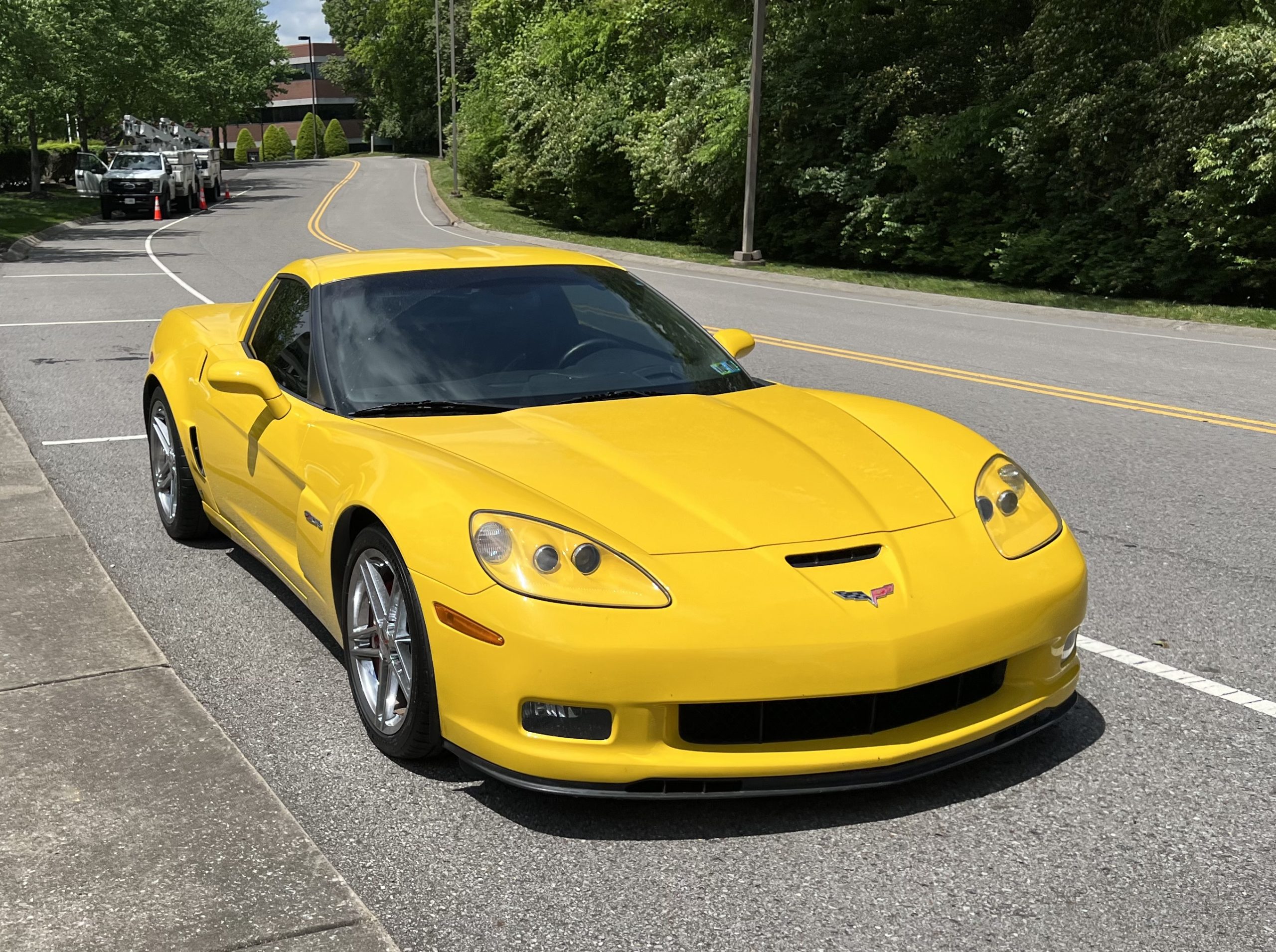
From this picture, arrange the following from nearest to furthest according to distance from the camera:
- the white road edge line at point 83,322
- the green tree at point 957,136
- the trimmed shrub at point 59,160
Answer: the white road edge line at point 83,322 → the green tree at point 957,136 → the trimmed shrub at point 59,160

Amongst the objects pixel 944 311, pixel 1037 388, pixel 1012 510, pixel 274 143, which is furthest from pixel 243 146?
pixel 1012 510

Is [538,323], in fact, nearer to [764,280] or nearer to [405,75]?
[764,280]

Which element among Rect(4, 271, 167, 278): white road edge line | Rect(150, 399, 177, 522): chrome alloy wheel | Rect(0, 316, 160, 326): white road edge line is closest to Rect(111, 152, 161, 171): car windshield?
Rect(4, 271, 167, 278): white road edge line

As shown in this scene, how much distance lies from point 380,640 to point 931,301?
17840mm

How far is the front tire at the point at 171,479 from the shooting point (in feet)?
19.5

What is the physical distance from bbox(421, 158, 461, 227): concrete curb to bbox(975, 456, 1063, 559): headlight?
127 ft

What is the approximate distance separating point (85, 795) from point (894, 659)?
2.15 m

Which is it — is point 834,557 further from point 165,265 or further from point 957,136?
point 165,265

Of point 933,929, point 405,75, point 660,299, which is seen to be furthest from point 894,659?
point 405,75

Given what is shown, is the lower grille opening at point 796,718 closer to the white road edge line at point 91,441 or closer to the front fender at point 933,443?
the front fender at point 933,443

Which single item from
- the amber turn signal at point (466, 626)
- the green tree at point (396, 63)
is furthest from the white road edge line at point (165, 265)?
the green tree at point (396, 63)

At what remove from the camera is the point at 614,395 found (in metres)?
4.59

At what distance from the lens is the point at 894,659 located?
3285mm

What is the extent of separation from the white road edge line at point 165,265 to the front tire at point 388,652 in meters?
13.4
